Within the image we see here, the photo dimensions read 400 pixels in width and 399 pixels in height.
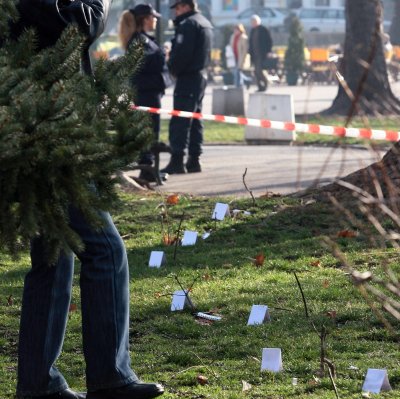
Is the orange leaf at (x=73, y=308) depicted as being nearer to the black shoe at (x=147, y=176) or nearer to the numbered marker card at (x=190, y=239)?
the numbered marker card at (x=190, y=239)

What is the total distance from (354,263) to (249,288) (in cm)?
90

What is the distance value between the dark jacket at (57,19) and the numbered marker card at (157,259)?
3235 millimetres

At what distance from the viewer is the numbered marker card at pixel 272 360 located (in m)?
5.17

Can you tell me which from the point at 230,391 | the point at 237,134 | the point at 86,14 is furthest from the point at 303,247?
the point at 237,134

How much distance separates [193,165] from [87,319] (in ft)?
32.1

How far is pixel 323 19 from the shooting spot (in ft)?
203

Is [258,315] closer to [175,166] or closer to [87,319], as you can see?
[87,319]

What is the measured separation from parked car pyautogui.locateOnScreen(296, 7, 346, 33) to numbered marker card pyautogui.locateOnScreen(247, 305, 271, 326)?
5533 centimetres

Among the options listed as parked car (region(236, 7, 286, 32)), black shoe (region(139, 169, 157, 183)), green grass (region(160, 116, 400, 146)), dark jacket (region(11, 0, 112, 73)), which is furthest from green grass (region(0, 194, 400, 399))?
parked car (region(236, 7, 286, 32))

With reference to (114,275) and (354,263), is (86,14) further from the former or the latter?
(354,263)

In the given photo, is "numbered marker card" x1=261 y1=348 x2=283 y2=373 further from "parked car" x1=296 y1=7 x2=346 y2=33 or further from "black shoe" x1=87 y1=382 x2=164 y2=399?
"parked car" x1=296 y1=7 x2=346 y2=33

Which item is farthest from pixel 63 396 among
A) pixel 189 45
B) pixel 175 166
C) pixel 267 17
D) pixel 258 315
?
pixel 267 17

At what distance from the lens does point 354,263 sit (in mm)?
7496

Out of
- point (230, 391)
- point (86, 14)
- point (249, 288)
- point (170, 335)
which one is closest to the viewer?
point (86, 14)
